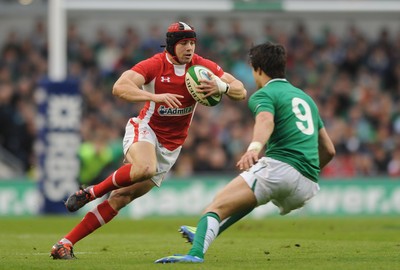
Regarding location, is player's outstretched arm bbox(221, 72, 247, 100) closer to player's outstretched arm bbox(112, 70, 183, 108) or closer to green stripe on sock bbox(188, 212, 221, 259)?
player's outstretched arm bbox(112, 70, 183, 108)

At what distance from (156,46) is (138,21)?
9.52 feet

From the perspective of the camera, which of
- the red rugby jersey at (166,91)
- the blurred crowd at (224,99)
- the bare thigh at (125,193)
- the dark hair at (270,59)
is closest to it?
the dark hair at (270,59)

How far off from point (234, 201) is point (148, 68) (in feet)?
7.90

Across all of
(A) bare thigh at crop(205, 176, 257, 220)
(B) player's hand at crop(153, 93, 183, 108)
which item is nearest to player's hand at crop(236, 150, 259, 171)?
(A) bare thigh at crop(205, 176, 257, 220)

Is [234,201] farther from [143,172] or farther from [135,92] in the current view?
[135,92]

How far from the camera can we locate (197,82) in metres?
9.73

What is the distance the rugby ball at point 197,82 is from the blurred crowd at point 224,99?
1189 cm

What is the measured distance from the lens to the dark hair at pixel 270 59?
28.6 ft

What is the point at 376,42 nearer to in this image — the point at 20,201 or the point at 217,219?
the point at 20,201

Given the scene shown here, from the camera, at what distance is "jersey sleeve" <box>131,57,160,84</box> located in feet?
33.3

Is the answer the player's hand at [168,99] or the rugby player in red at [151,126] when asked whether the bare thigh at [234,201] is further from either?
the rugby player in red at [151,126]

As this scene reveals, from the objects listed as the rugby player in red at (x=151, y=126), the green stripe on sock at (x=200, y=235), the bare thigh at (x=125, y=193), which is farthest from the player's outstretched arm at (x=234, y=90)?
the green stripe on sock at (x=200, y=235)

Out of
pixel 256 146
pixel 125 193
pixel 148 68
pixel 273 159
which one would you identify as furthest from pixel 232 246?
pixel 256 146

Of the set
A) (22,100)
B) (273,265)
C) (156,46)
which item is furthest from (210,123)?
(273,265)
